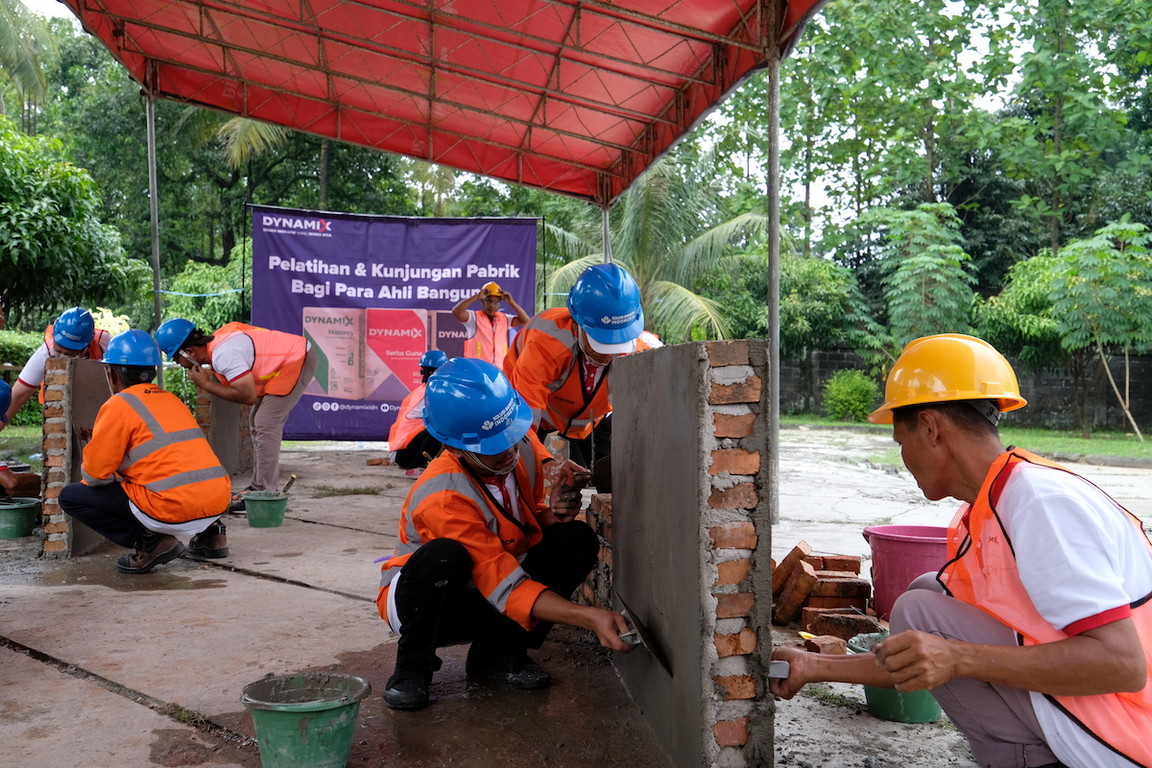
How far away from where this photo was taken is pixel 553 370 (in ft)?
14.2

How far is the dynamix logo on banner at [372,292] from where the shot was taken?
30.3 feet

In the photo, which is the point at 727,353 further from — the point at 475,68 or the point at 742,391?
the point at 475,68

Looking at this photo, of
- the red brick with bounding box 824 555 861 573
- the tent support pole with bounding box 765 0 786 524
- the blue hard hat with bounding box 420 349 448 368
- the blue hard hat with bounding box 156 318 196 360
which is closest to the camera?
the red brick with bounding box 824 555 861 573

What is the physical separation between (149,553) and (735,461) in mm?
3971

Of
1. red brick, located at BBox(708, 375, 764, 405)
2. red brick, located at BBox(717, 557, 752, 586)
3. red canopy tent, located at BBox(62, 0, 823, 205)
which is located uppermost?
red canopy tent, located at BBox(62, 0, 823, 205)

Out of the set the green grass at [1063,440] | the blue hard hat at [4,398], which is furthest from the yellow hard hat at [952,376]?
the green grass at [1063,440]

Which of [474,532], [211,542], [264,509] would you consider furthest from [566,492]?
[264,509]

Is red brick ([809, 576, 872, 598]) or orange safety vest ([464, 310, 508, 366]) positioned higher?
orange safety vest ([464, 310, 508, 366])

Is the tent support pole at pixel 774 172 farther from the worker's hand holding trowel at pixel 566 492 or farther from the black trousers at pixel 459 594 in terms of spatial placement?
the black trousers at pixel 459 594

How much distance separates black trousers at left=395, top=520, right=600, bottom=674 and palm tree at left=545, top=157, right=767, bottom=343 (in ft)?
46.3

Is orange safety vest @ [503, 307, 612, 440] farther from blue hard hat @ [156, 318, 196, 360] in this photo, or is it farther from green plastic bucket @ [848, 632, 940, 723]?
blue hard hat @ [156, 318, 196, 360]

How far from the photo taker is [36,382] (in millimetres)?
6973

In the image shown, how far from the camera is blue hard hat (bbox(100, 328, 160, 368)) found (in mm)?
4973

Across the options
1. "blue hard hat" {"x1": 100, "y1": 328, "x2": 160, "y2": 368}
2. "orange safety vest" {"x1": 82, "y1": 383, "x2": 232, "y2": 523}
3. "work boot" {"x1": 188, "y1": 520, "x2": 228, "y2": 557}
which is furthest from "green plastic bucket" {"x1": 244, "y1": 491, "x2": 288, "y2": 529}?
"blue hard hat" {"x1": 100, "y1": 328, "x2": 160, "y2": 368}
